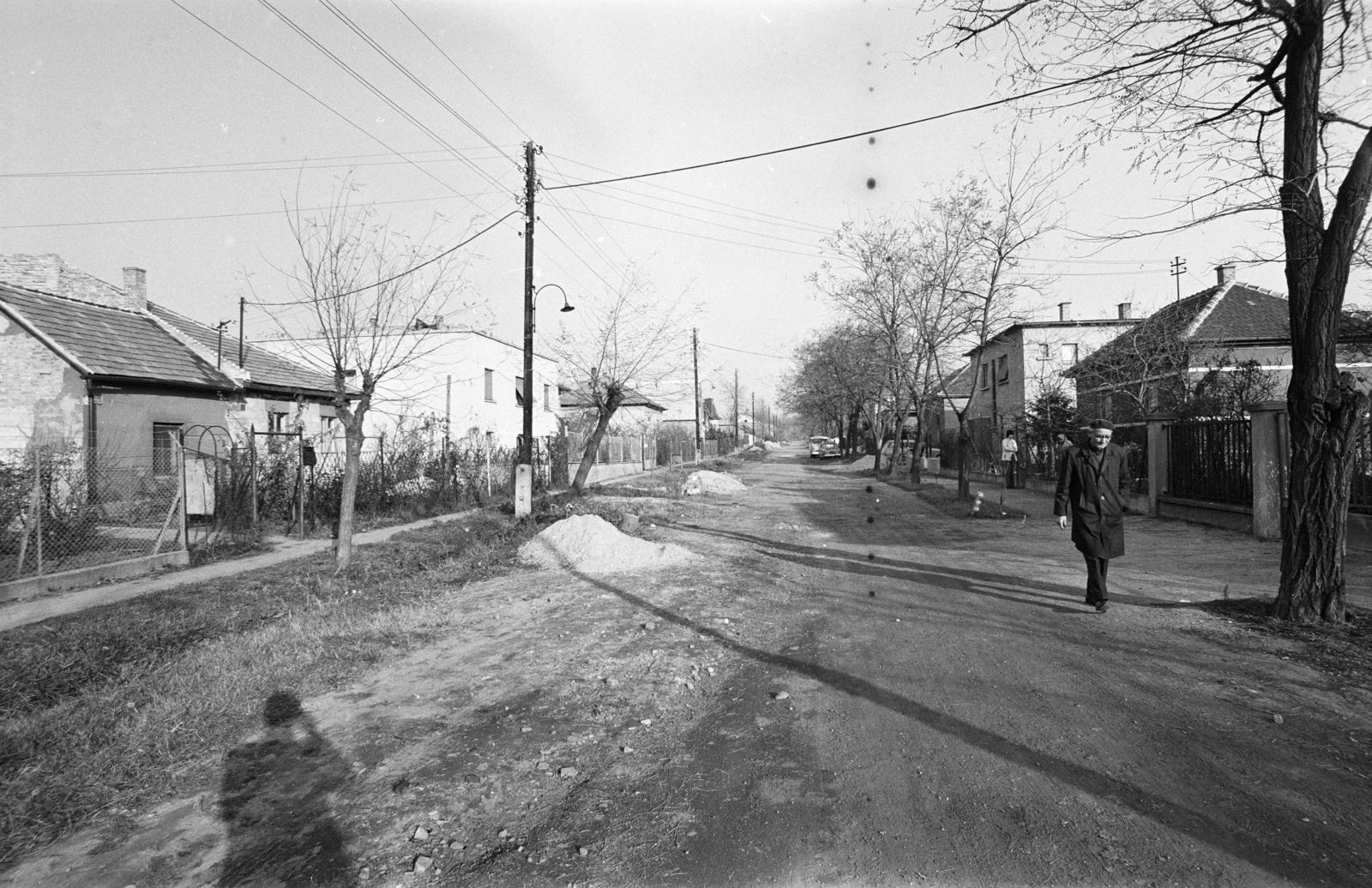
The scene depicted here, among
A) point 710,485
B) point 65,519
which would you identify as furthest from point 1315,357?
point 710,485

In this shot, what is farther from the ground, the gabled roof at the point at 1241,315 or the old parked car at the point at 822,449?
the gabled roof at the point at 1241,315

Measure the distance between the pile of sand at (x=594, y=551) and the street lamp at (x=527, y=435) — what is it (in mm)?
4657

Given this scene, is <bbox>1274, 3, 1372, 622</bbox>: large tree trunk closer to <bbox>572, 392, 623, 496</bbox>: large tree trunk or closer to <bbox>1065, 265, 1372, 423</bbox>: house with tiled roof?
<bbox>1065, 265, 1372, 423</bbox>: house with tiled roof

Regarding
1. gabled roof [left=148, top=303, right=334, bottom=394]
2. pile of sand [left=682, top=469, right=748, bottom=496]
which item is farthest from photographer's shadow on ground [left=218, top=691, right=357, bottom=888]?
pile of sand [left=682, top=469, right=748, bottom=496]

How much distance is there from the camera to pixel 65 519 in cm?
977

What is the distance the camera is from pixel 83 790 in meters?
3.62

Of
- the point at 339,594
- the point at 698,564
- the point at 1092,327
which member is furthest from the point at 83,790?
the point at 1092,327

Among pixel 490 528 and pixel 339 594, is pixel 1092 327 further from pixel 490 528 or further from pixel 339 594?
pixel 339 594

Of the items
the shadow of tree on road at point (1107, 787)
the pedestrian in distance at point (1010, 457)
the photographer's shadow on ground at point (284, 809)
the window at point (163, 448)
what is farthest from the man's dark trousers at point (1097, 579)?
the window at point (163, 448)

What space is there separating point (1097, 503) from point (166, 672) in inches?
305

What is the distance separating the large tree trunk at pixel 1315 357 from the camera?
19.3 feet

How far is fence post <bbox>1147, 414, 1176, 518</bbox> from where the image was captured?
46.0 feet

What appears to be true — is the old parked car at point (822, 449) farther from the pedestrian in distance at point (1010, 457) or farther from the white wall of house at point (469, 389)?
the pedestrian in distance at point (1010, 457)

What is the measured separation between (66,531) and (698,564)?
27.2 feet
